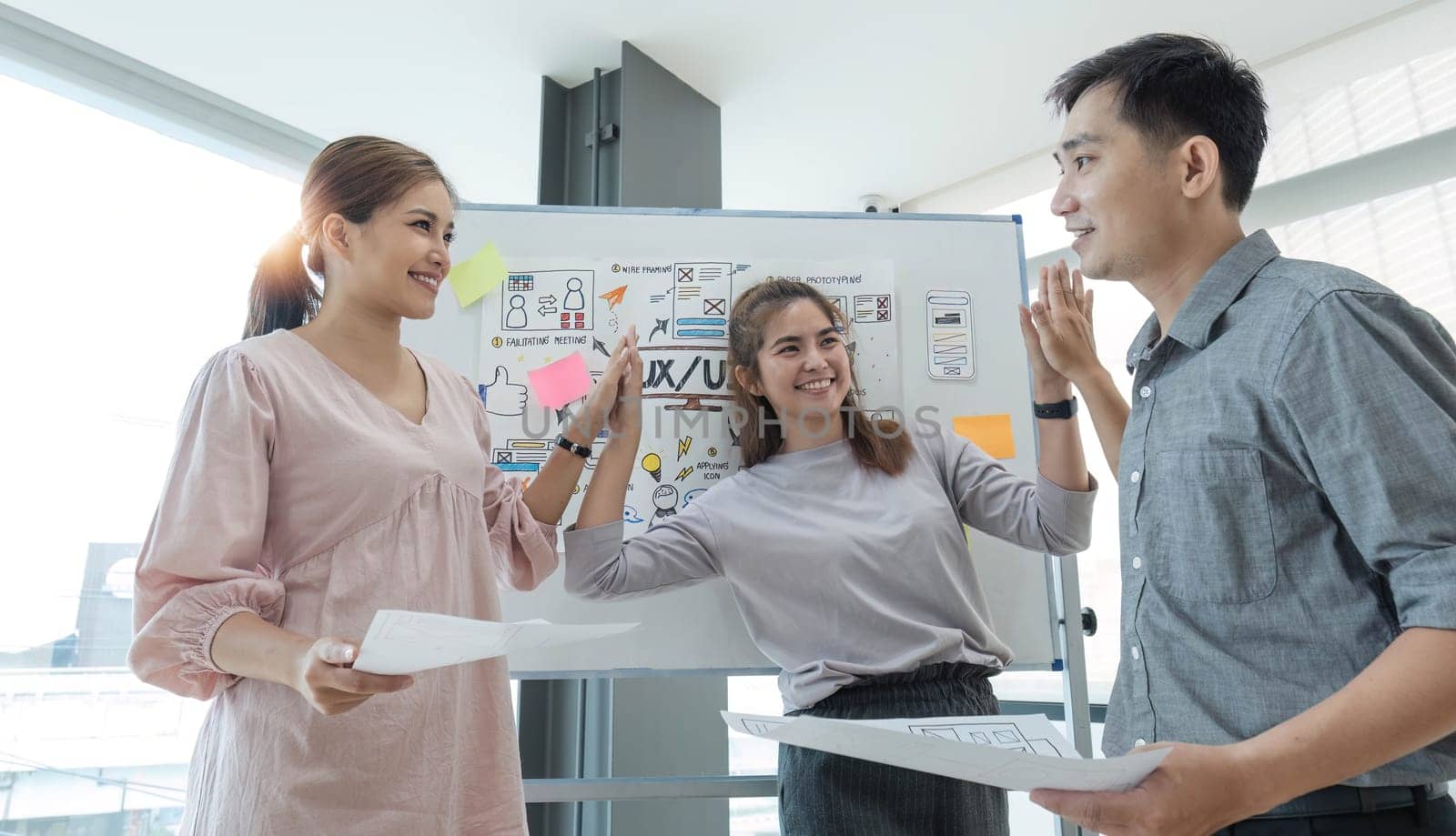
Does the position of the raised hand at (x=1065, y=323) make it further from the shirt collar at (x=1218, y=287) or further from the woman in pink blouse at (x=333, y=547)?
the woman in pink blouse at (x=333, y=547)

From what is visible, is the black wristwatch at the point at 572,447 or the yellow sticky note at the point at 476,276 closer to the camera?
the black wristwatch at the point at 572,447

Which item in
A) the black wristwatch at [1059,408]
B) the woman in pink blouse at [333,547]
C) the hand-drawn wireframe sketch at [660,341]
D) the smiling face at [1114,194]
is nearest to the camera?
the woman in pink blouse at [333,547]

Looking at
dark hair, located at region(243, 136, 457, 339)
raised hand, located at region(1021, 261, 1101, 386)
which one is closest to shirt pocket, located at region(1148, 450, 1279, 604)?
raised hand, located at region(1021, 261, 1101, 386)

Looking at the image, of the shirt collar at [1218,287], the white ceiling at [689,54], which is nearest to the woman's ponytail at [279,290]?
the shirt collar at [1218,287]

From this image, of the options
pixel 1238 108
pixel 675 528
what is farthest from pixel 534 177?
pixel 1238 108

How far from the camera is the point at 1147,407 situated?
105 cm

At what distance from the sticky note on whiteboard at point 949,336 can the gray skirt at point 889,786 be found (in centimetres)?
61

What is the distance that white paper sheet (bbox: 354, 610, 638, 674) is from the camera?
2.64ft

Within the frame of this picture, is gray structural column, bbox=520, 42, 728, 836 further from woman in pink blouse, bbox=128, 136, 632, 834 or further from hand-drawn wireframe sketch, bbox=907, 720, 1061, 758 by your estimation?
hand-drawn wireframe sketch, bbox=907, 720, 1061, 758

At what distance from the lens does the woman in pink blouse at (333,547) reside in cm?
97

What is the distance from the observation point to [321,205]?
50.8 inches

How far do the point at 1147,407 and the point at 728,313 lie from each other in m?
0.91

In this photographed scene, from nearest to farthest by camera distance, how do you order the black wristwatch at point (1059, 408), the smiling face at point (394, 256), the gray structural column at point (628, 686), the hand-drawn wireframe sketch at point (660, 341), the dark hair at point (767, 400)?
1. the smiling face at point (394, 256)
2. the black wristwatch at point (1059, 408)
3. the dark hair at point (767, 400)
4. the hand-drawn wireframe sketch at point (660, 341)
5. the gray structural column at point (628, 686)

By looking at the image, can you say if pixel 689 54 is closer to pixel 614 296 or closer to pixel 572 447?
pixel 614 296
